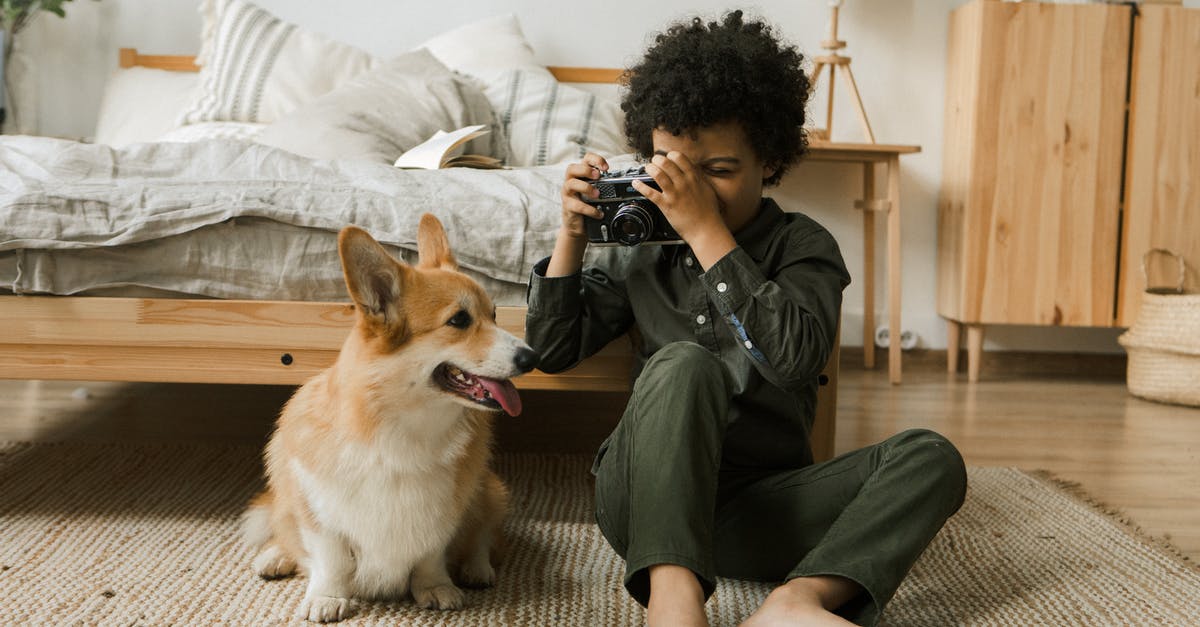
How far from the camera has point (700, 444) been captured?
40.6 inches

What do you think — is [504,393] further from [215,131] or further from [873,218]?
[873,218]

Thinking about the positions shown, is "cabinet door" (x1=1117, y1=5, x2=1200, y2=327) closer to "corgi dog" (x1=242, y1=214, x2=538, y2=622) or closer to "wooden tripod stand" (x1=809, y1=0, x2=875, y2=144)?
"wooden tripod stand" (x1=809, y1=0, x2=875, y2=144)

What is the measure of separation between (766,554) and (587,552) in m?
0.30

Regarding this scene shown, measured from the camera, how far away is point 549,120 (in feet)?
7.83

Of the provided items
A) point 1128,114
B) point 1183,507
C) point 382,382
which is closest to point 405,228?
point 382,382

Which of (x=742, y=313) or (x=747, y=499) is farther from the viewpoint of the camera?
(x=747, y=499)

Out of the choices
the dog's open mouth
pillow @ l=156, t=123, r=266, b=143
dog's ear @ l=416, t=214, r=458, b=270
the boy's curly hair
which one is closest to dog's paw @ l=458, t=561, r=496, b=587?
the dog's open mouth

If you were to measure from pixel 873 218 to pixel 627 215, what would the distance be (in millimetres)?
1931

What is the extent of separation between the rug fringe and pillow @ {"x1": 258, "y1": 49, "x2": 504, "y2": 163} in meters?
1.36

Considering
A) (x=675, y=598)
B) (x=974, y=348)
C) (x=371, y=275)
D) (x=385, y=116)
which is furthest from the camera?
(x=974, y=348)

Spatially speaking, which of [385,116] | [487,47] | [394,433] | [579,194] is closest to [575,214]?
[579,194]

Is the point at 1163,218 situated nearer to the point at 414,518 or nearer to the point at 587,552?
the point at 587,552

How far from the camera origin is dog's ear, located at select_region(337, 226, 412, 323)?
102cm

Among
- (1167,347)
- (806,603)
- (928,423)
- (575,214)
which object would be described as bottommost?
(928,423)
